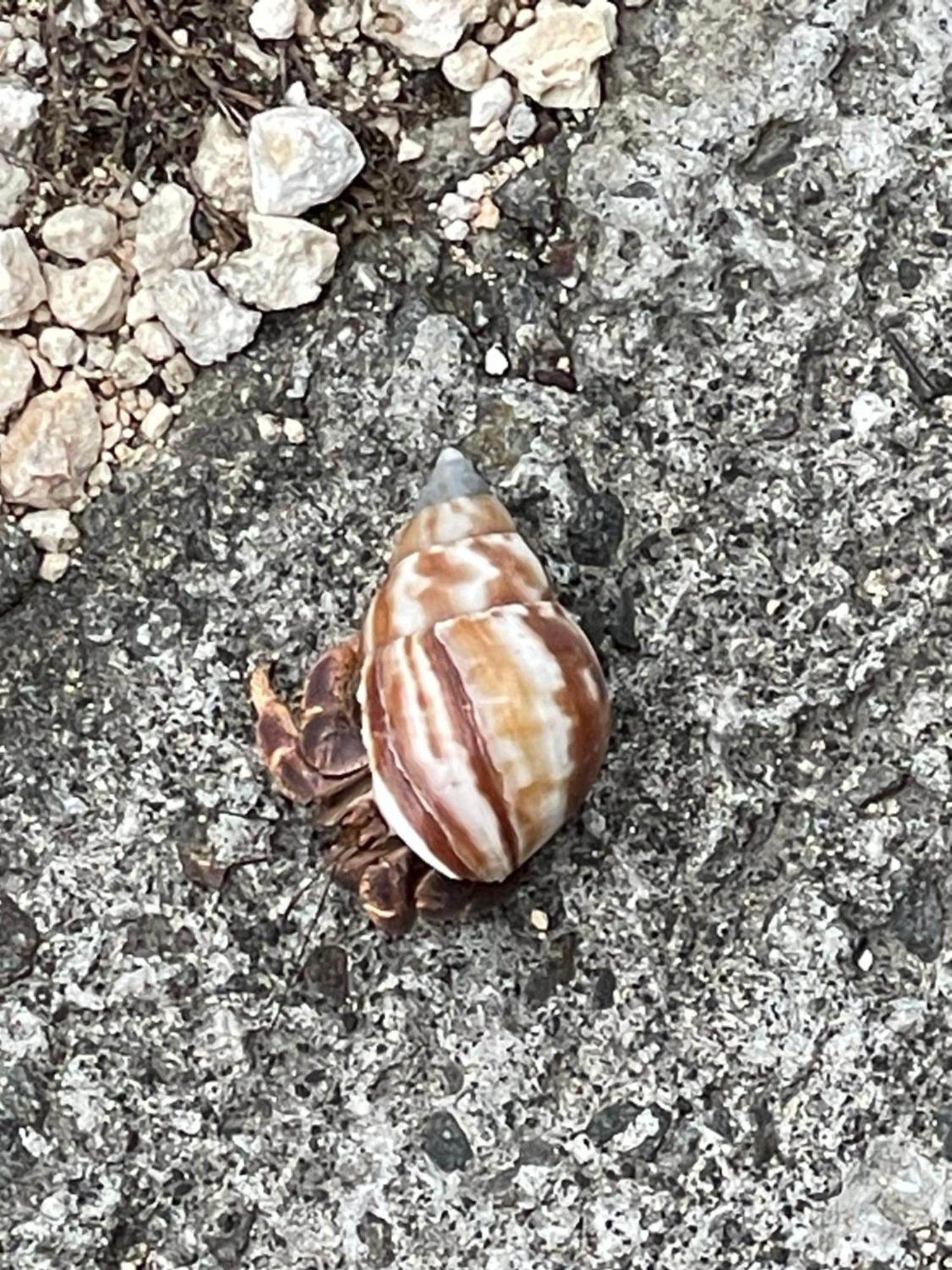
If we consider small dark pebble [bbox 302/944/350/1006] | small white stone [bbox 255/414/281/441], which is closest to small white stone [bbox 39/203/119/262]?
small white stone [bbox 255/414/281/441]

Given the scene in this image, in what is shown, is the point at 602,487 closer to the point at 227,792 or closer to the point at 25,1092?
the point at 227,792

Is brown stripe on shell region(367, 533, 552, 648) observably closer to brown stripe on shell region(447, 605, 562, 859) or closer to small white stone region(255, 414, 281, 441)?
brown stripe on shell region(447, 605, 562, 859)

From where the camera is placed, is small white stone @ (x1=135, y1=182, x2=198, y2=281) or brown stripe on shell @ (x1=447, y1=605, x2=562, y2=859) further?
small white stone @ (x1=135, y1=182, x2=198, y2=281)

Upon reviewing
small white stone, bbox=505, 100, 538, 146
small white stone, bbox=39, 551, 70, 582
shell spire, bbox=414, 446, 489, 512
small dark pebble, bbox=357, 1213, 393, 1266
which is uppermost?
small white stone, bbox=505, 100, 538, 146

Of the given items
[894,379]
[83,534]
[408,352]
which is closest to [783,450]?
[894,379]

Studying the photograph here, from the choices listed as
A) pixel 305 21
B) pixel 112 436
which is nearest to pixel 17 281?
pixel 112 436

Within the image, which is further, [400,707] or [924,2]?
[924,2]

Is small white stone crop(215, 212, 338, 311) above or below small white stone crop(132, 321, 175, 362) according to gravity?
above
